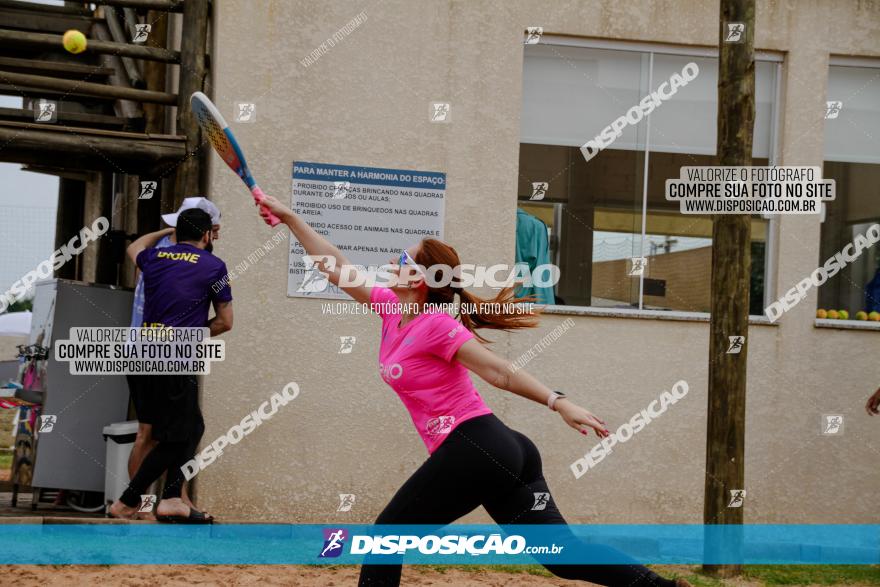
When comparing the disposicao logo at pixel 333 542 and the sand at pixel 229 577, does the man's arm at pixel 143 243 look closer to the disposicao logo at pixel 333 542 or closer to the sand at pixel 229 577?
the sand at pixel 229 577

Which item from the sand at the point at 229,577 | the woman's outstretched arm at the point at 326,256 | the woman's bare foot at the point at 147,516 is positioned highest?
the woman's outstretched arm at the point at 326,256

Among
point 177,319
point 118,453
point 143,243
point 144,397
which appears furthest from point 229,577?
point 143,243

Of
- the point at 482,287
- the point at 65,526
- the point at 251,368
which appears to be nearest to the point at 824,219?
the point at 482,287

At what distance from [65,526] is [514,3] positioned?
5.27 m

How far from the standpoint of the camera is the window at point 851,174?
33.2ft

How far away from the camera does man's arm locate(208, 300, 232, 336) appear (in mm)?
8031

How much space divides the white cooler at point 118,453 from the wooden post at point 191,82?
179 centimetres

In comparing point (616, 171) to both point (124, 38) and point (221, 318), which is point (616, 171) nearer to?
point (221, 318)

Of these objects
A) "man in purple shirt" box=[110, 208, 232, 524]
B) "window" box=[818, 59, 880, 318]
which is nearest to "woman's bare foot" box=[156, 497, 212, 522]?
"man in purple shirt" box=[110, 208, 232, 524]

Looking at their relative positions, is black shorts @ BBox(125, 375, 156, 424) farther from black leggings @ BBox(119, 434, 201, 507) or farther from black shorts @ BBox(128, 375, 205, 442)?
black leggings @ BBox(119, 434, 201, 507)

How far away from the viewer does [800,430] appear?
31.9 feet

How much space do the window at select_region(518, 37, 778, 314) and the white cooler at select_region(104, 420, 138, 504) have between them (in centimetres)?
360

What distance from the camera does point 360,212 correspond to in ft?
29.9

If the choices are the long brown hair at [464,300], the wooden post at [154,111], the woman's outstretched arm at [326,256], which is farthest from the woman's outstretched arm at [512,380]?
the wooden post at [154,111]
